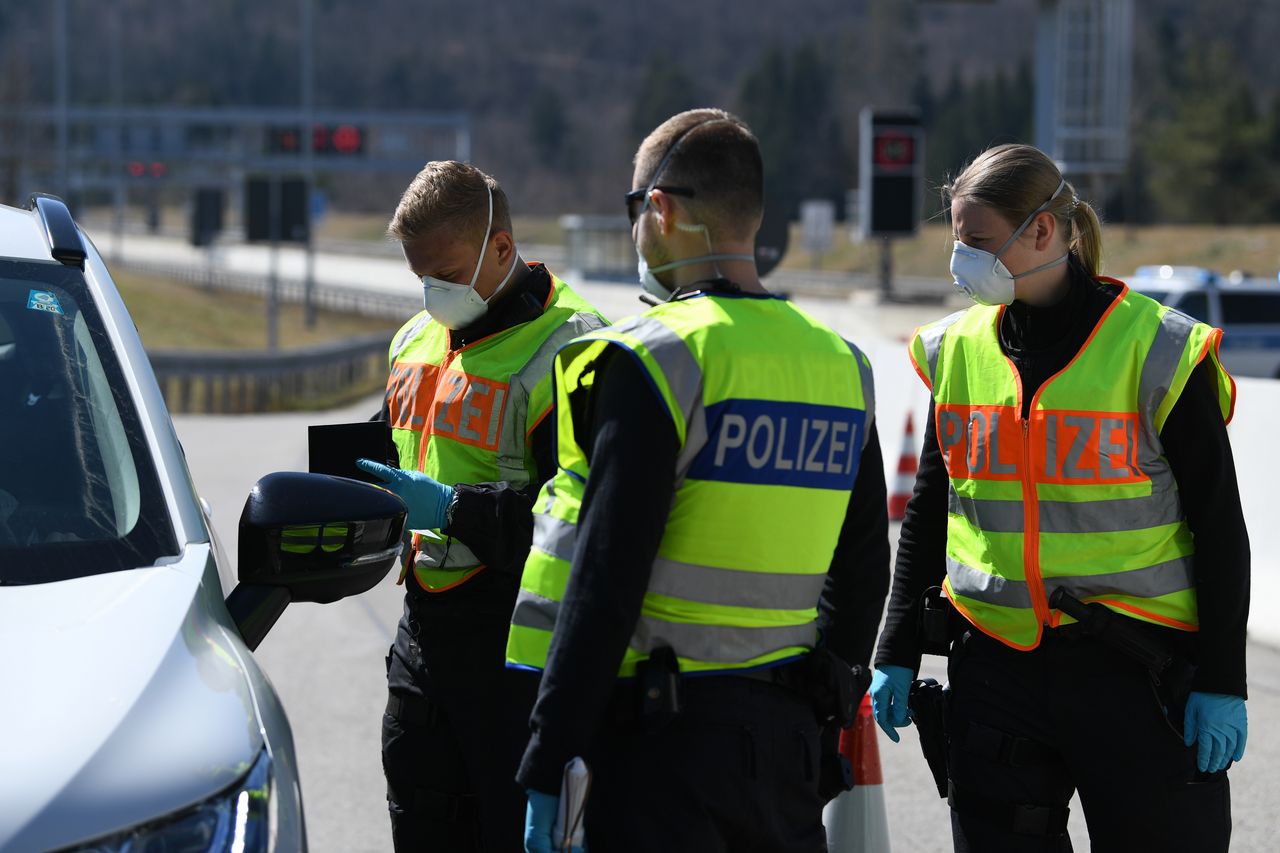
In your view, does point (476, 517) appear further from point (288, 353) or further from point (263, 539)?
point (288, 353)

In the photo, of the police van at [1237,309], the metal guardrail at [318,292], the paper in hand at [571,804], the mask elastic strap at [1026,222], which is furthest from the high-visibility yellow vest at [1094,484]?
the metal guardrail at [318,292]

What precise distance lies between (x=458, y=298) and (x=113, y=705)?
168 centimetres

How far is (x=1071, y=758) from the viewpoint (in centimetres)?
347

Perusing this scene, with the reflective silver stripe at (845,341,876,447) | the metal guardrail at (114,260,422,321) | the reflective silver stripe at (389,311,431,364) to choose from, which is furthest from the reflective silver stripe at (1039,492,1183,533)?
the metal guardrail at (114,260,422,321)

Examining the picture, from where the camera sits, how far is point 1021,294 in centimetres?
371

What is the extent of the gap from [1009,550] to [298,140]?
5306cm

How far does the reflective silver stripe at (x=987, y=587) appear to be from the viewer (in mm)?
3566

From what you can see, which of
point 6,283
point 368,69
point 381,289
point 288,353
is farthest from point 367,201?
point 6,283

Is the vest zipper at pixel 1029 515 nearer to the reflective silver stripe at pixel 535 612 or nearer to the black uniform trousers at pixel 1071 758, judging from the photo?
the black uniform trousers at pixel 1071 758

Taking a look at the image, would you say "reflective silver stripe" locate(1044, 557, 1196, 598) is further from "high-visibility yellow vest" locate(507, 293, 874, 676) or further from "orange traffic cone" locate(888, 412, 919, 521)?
"orange traffic cone" locate(888, 412, 919, 521)

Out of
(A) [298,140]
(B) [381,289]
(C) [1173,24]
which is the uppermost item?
(C) [1173,24]

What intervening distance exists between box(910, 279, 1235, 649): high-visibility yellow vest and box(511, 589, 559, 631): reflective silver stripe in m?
1.15

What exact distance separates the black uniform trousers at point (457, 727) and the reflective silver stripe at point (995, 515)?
988mm

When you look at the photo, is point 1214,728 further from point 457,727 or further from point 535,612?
point 457,727
